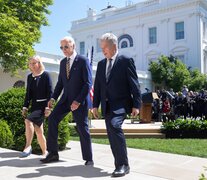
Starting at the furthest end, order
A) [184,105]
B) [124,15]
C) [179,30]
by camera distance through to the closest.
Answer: [124,15] < [179,30] < [184,105]

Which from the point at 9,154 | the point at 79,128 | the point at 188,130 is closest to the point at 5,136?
the point at 9,154

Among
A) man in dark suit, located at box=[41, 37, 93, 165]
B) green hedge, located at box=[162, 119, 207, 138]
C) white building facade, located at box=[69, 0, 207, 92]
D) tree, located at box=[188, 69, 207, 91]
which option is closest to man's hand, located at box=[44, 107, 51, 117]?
man in dark suit, located at box=[41, 37, 93, 165]

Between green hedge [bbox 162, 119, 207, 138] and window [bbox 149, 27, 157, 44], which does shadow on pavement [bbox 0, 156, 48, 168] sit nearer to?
green hedge [bbox 162, 119, 207, 138]

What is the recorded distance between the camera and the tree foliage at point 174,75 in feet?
113

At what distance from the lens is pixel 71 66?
4.81m

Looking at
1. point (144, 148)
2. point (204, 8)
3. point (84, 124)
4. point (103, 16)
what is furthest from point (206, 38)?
point (84, 124)

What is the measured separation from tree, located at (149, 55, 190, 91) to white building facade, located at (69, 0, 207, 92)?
1.35m

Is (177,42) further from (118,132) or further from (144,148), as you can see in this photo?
(118,132)

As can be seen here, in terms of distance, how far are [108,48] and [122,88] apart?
1.78 feet

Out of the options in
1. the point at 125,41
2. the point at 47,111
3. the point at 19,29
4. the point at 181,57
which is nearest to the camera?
the point at 47,111

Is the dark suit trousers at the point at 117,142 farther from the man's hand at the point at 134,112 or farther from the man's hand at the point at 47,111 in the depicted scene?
the man's hand at the point at 47,111

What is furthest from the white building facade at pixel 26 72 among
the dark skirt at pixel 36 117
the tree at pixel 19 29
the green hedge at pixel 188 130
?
the dark skirt at pixel 36 117

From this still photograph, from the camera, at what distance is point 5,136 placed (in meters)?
6.47

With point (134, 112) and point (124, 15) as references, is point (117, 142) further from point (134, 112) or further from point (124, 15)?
point (124, 15)
